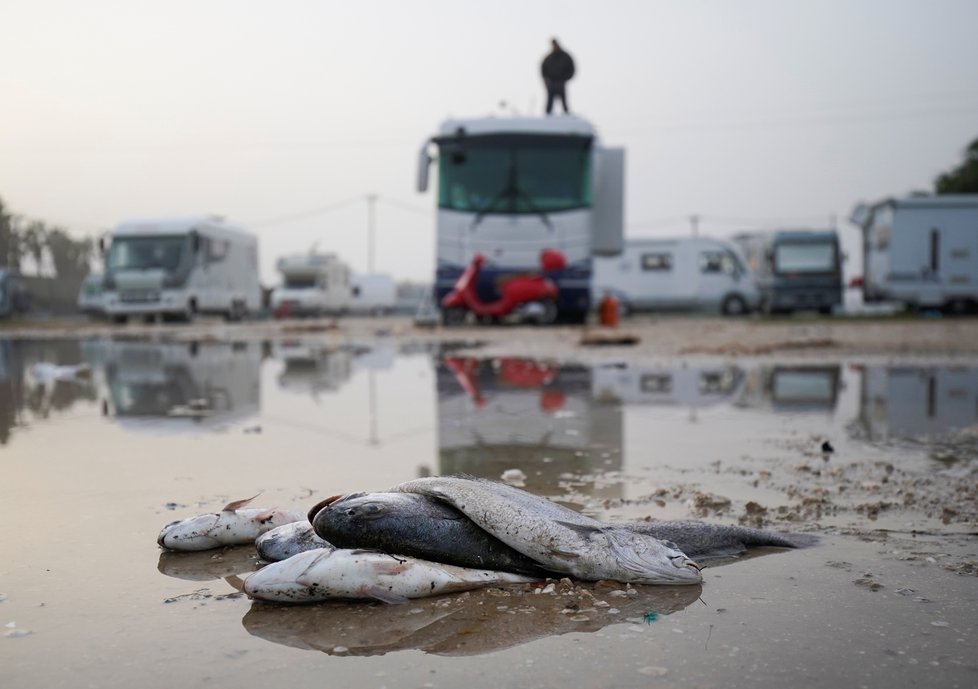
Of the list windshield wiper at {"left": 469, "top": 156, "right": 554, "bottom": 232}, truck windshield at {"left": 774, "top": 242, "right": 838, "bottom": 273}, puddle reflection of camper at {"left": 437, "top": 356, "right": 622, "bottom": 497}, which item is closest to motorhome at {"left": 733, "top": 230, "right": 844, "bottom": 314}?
truck windshield at {"left": 774, "top": 242, "right": 838, "bottom": 273}

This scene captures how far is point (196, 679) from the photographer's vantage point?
2.24 meters

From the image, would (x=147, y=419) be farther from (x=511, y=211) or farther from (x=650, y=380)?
(x=511, y=211)

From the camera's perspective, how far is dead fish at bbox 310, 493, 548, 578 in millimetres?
2939

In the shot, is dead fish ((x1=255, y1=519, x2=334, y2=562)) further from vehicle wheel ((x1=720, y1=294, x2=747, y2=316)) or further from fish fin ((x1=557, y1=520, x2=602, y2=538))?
vehicle wheel ((x1=720, y1=294, x2=747, y2=316))

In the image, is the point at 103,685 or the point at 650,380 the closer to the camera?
the point at 103,685

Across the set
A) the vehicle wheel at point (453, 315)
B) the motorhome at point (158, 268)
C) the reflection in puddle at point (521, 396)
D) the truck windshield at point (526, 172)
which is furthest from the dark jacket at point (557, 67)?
the motorhome at point (158, 268)

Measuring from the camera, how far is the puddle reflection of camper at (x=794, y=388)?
7.62 metres

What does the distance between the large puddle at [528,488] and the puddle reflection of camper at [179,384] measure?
0.23 ft

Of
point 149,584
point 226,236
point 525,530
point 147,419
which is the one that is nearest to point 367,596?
point 525,530

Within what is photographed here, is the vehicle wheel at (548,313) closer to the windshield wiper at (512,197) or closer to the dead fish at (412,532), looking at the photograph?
the windshield wiper at (512,197)

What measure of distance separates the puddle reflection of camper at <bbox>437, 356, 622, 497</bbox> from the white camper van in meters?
22.9

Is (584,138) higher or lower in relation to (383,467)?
higher

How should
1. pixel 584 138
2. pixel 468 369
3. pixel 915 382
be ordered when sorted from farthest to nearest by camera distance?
pixel 584 138 → pixel 468 369 → pixel 915 382

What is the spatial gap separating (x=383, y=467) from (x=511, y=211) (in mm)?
13387
